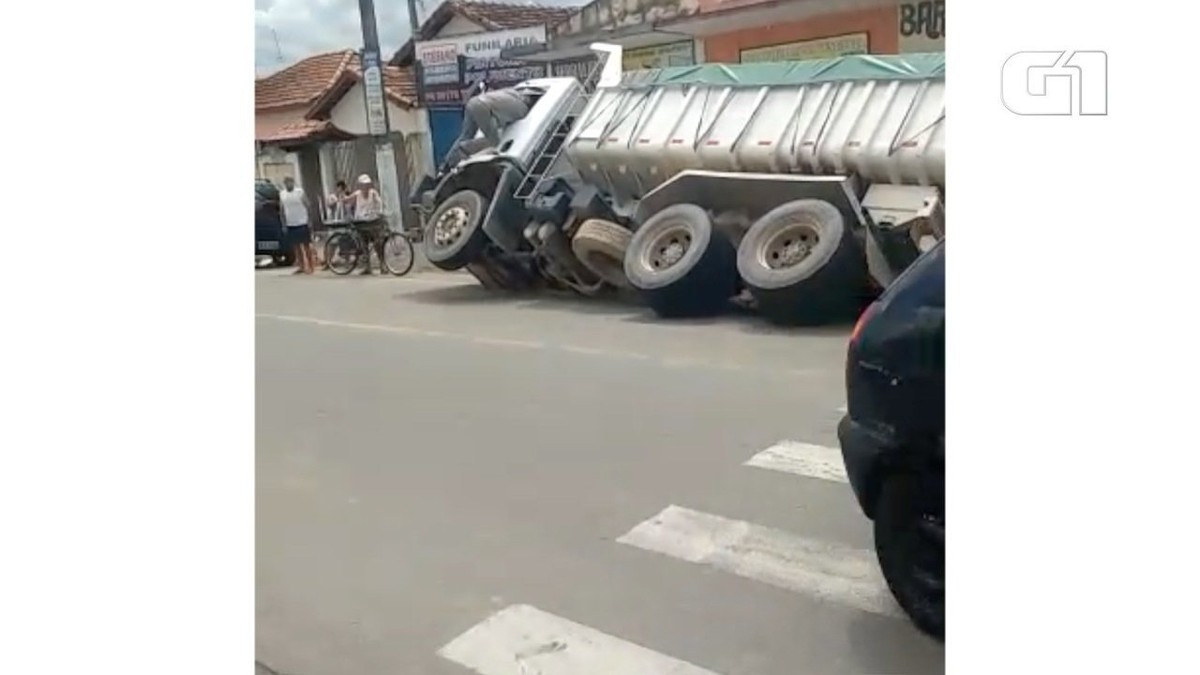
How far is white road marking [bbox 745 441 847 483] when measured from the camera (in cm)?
306

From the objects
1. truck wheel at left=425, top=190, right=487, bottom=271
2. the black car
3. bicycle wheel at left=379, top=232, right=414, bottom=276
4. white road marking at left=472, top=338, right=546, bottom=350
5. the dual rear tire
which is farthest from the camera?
truck wheel at left=425, top=190, right=487, bottom=271

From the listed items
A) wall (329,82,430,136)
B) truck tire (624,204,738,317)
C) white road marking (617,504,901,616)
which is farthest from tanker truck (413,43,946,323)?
white road marking (617,504,901,616)

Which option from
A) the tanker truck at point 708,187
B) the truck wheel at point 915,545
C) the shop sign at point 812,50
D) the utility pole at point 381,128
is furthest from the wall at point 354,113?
the shop sign at point 812,50

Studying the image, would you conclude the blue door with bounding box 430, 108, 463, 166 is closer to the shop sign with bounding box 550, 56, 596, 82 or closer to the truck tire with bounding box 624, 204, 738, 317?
the shop sign with bounding box 550, 56, 596, 82

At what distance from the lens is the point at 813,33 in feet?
19.1

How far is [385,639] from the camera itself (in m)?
2.27

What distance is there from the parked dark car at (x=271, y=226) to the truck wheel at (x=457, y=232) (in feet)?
10.1

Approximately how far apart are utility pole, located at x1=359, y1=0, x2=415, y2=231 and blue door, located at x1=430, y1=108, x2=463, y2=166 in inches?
31.4

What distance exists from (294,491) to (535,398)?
1.12 metres

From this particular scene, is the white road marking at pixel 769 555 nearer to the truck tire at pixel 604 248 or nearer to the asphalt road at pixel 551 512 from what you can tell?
the asphalt road at pixel 551 512
